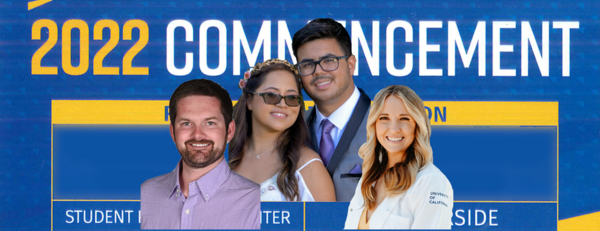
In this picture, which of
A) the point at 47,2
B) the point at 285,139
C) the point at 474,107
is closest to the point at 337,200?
the point at 285,139

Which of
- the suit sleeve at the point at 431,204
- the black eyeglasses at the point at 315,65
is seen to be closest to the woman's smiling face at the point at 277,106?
the black eyeglasses at the point at 315,65

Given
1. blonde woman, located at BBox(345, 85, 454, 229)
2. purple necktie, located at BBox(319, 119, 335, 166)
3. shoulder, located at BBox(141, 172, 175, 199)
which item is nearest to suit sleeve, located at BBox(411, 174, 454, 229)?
blonde woman, located at BBox(345, 85, 454, 229)

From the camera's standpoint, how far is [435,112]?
4.75 m

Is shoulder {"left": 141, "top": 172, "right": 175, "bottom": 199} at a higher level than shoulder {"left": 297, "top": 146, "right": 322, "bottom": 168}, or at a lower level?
lower

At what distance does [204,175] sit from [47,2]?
2.40 m

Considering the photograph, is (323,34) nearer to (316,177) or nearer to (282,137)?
(282,137)

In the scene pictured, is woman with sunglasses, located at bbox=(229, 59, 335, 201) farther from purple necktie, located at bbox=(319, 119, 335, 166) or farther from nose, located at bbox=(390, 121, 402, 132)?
nose, located at bbox=(390, 121, 402, 132)

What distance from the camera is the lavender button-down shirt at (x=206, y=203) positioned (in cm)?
365

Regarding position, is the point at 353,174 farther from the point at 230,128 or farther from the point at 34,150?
the point at 34,150

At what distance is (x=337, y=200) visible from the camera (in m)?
4.33

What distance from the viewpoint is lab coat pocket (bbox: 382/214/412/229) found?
3.43 m

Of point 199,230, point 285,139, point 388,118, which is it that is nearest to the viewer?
point 388,118

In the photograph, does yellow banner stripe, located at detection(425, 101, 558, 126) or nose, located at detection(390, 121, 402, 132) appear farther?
yellow banner stripe, located at detection(425, 101, 558, 126)

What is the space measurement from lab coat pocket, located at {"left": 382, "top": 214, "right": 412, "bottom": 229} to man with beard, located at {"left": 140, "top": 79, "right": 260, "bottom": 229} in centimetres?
88
